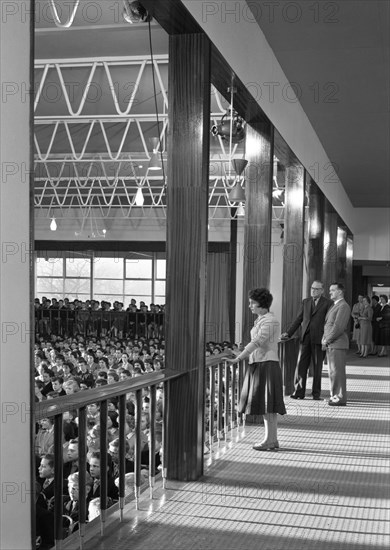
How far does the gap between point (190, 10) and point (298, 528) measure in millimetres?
3064

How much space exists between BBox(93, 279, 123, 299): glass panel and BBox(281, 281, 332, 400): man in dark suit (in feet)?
58.8

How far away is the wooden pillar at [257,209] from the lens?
795cm

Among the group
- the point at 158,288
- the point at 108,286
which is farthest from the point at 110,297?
the point at 158,288

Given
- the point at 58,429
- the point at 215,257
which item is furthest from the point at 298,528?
the point at 215,257

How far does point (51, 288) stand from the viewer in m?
27.6

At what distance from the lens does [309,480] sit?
17.9 feet

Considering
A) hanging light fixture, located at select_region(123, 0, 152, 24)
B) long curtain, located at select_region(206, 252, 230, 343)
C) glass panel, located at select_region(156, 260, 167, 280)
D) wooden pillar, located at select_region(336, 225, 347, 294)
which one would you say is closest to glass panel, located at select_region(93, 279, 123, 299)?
glass panel, located at select_region(156, 260, 167, 280)

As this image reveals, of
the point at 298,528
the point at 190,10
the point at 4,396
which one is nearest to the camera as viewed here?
the point at 4,396

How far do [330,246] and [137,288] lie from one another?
39.7 ft

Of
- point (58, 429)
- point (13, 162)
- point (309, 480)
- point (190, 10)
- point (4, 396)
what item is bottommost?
point (309, 480)

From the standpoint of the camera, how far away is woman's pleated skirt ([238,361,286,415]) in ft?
20.1

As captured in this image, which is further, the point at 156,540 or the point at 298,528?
the point at 298,528

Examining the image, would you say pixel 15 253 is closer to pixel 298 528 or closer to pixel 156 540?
pixel 156 540

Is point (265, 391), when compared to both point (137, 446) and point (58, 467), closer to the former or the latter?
point (137, 446)
